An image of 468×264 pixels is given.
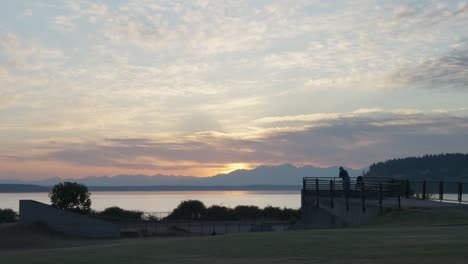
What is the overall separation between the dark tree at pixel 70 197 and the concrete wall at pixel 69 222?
1220cm

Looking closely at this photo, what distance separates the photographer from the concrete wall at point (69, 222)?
159 ft

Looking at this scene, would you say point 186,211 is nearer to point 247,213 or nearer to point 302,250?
point 247,213

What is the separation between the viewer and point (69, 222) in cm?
4872

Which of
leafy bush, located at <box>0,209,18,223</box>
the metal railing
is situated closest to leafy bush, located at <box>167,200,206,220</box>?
leafy bush, located at <box>0,209,18,223</box>

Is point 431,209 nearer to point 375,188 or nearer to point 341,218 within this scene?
point 341,218

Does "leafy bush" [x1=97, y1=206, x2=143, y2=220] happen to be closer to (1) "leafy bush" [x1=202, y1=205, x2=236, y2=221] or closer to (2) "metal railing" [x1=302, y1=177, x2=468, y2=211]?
(1) "leafy bush" [x1=202, y1=205, x2=236, y2=221]

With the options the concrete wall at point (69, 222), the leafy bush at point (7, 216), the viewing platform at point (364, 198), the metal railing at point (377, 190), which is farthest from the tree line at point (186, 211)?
the viewing platform at point (364, 198)

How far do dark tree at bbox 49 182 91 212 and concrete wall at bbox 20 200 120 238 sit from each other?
1220cm

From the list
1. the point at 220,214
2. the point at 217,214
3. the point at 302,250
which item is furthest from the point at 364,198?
the point at 220,214

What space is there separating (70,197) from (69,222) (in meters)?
13.9

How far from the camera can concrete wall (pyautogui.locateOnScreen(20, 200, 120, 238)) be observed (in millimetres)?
48594

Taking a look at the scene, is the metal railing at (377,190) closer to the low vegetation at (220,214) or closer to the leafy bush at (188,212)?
the low vegetation at (220,214)

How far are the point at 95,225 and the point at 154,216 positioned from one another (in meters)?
17.9

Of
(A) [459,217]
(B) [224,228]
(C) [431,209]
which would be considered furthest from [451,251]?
(B) [224,228]
